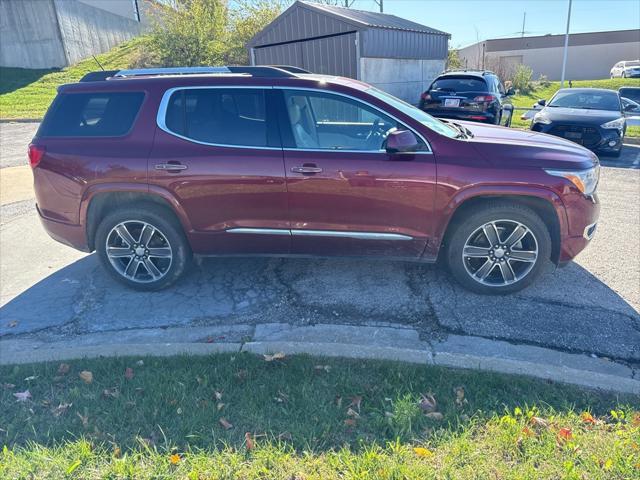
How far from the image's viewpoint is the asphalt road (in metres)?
3.62

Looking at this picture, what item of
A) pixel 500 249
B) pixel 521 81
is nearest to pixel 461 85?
pixel 500 249

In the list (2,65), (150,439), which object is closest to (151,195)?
(150,439)

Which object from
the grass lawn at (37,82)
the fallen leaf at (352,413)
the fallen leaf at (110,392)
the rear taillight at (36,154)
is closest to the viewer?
the fallen leaf at (352,413)

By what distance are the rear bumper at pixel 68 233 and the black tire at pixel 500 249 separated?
332 cm

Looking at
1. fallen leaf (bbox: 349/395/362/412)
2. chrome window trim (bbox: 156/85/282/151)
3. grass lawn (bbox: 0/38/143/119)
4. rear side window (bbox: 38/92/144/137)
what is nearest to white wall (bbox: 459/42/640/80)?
grass lawn (bbox: 0/38/143/119)

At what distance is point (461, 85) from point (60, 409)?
11.1m

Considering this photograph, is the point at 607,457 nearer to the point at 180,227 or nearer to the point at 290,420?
the point at 290,420

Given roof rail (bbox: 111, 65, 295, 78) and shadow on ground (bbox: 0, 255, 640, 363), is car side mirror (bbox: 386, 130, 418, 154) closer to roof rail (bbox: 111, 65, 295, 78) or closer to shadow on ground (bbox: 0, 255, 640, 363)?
roof rail (bbox: 111, 65, 295, 78)

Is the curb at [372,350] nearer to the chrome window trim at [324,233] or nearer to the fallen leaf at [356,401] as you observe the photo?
the fallen leaf at [356,401]

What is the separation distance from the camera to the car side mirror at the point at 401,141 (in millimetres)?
3656

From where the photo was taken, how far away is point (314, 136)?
13.3 ft

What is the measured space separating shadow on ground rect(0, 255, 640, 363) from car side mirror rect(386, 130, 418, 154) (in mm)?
1294

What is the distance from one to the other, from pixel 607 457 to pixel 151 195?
12.2 feet

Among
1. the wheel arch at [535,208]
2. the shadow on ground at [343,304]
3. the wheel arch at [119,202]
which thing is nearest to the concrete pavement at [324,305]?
the shadow on ground at [343,304]
